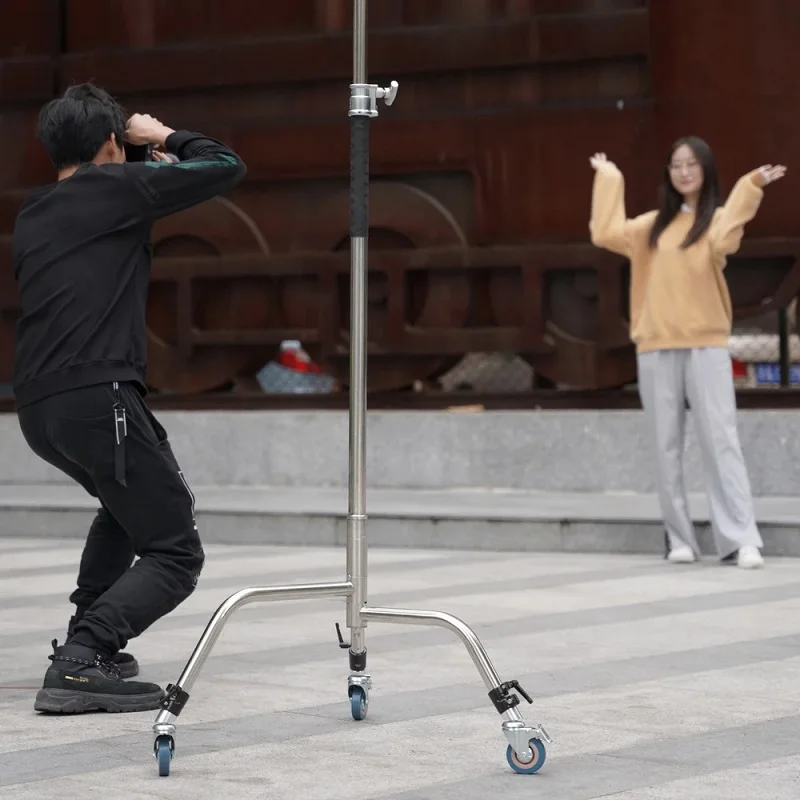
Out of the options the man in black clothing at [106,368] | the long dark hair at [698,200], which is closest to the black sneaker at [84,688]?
the man in black clothing at [106,368]

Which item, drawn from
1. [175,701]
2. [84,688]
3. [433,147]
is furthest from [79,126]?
[433,147]

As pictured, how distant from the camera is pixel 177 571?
16.5ft

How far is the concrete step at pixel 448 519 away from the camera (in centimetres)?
947

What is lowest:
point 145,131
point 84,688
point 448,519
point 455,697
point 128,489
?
point 448,519

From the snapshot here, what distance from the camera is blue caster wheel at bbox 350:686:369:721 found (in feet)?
15.9

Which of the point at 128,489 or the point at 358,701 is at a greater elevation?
the point at 128,489

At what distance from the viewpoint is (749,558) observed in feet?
28.4

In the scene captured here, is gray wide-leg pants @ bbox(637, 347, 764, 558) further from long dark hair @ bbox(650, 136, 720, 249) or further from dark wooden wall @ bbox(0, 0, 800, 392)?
dark wooden wall @ bbox(0, 0, 800, 392)

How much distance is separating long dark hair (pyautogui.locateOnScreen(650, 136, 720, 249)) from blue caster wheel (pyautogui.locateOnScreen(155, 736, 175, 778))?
521cm

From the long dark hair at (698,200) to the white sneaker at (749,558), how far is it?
1.44 meters

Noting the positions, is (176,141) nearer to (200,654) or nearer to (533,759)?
(200,654)

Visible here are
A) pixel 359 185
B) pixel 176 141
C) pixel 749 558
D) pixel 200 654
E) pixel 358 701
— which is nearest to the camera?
pixel 200 654

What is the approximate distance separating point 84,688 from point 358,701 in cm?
74

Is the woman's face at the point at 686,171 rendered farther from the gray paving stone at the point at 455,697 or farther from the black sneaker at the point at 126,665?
the black sneaker at the point at 126,665
